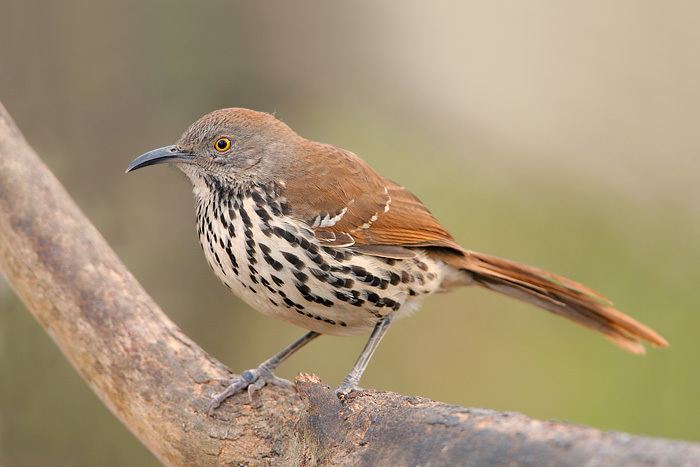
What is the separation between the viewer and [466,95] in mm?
7848

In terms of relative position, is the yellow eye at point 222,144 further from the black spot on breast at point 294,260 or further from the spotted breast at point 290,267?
the black spot on breast at point 294,260

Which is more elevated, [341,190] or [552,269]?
[552,269]

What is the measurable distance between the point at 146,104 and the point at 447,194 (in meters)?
2.62

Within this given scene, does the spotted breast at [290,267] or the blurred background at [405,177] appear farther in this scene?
the blurred background at [405,177]

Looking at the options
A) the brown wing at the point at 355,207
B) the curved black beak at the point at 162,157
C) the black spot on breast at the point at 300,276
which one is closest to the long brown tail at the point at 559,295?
the brown wing at the point at 355,207

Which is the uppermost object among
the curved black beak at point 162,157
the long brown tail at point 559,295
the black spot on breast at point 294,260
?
the long brown tail at point 559,295

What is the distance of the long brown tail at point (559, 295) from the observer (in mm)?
4160

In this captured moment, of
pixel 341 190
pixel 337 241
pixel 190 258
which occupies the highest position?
pixel 190 258

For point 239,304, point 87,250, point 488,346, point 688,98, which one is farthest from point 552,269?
point 87,250

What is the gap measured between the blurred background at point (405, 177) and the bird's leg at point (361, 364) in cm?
275

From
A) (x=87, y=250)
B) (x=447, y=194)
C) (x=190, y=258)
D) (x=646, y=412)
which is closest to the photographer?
(x=87, y=250)

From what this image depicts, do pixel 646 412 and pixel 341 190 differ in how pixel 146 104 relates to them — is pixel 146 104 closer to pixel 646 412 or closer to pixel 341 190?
pixel 341 190

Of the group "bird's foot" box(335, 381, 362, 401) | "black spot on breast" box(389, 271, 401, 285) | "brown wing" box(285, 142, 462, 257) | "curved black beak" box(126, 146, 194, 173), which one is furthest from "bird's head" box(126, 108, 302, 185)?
"bird's foot" box(335, 381, 362, 401)

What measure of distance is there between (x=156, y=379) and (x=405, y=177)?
415cm
